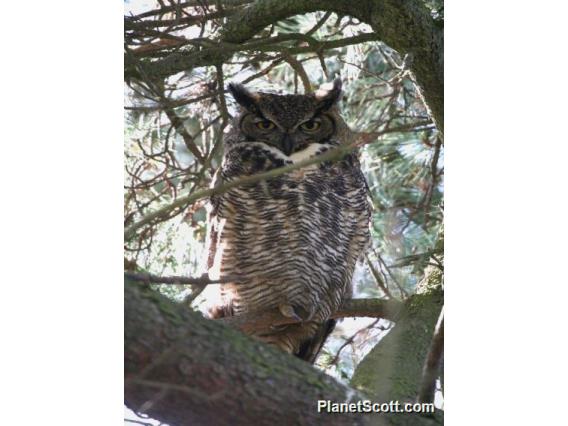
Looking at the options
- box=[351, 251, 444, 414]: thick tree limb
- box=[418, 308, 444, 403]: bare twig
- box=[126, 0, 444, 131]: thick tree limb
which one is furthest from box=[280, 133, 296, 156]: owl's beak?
box=[418, 308, 444, 403]: bare twig

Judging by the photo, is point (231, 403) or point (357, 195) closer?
point (231, 403)

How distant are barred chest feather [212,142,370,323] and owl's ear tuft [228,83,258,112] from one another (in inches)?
12.7

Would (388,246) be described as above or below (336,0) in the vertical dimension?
below

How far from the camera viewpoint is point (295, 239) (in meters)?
2.43

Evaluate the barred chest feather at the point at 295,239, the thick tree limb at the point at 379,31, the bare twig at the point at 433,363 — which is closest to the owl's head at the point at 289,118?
the barred chest feather at the point at 295,239

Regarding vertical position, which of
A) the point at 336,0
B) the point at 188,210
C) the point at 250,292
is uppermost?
the point at 336,0

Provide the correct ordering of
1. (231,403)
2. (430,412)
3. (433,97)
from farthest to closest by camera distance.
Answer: (433,97), (430,412), (231,403)

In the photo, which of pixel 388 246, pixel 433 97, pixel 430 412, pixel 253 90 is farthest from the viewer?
pixel 253 90

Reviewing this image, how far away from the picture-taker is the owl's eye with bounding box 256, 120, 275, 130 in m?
2.66

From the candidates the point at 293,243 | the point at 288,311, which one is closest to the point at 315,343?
the point at 288,311

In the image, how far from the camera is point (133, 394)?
1.50 metres

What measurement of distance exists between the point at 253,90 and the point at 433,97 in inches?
26.1

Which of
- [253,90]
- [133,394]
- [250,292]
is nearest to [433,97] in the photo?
[253,90]

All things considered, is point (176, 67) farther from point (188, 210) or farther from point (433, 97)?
point (433, 97)
